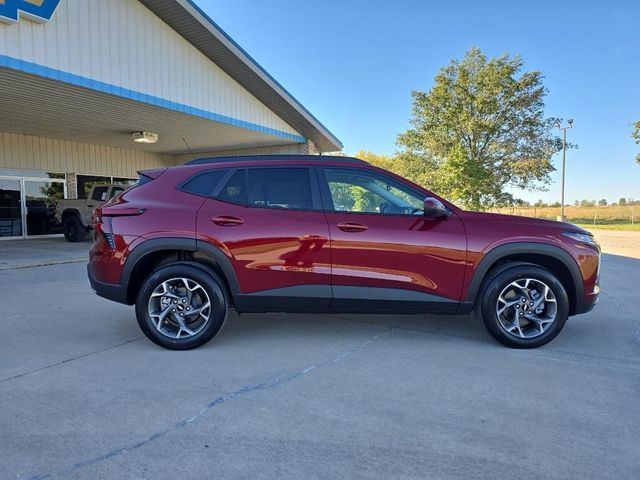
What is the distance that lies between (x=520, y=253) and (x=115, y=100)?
34.4 ft

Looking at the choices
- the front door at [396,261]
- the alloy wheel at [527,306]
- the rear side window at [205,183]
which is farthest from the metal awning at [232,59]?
the alloy wheel at [527,306]

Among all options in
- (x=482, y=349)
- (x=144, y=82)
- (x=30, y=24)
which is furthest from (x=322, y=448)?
(x=144, y=82)

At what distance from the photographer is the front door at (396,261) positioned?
396 centimetres

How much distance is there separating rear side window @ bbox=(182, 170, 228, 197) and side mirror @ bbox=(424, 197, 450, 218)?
1.93 m

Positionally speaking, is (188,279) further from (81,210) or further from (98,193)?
(81,210)

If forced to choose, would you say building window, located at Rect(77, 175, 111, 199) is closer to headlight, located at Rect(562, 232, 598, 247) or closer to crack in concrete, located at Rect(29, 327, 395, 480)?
crack in concrete, located at Rect(29, 327, 395, 480)

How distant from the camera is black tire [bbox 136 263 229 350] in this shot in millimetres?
3984

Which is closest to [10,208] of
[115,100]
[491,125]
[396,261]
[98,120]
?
[98,120]

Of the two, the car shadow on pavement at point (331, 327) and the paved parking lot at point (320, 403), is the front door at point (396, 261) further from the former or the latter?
the car shadow on pavement at point (331, 327)

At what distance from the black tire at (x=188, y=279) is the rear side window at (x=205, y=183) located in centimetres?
73

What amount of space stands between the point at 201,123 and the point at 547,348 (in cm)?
1215

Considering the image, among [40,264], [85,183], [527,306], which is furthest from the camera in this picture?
[85,183]

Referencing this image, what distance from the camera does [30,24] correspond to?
859 cm

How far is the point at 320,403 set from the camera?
298 cm
